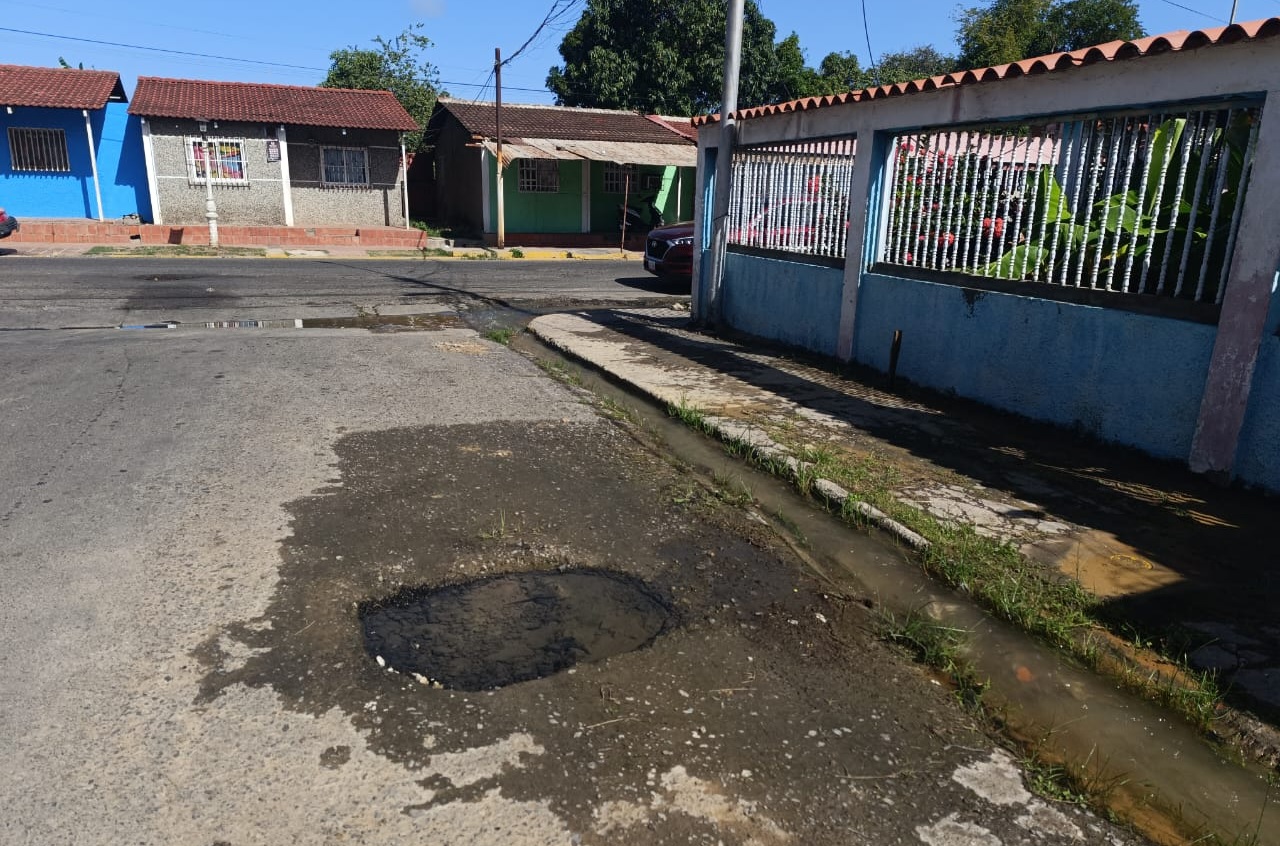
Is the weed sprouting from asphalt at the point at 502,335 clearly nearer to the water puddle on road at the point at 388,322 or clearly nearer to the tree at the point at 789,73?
the water puddle on road at the point at 388,322

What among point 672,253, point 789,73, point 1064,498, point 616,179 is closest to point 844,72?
point 789,73

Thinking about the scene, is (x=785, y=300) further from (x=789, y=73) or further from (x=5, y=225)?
(x=789, y=73)

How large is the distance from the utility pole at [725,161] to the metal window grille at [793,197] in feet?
0.39

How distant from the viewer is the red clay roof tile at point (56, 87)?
73.9 ft

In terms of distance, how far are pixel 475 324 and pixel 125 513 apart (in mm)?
7279

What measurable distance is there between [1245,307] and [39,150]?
2805 cm

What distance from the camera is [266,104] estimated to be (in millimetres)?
24922

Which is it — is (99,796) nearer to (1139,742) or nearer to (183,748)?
(183,748)

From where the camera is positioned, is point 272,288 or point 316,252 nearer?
point 272,288

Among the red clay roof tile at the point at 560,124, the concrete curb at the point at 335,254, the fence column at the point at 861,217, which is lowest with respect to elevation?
the concrete curb at the point at 335,254

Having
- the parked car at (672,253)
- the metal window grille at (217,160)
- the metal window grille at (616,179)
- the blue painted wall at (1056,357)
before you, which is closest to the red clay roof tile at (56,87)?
the metal window grille at (217,160)

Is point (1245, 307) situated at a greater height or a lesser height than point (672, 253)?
greater

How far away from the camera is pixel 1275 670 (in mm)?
3260

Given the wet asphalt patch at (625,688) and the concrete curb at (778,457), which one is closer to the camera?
the wet asphalt patch at (625,688)
